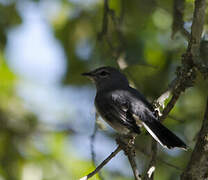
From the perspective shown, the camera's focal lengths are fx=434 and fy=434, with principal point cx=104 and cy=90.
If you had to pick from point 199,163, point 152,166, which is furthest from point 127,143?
point 199,163

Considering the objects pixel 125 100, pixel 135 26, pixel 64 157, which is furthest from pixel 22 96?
pixel 125 100

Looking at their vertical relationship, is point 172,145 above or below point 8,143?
above

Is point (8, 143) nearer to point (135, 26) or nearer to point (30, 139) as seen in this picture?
point (30, 139)

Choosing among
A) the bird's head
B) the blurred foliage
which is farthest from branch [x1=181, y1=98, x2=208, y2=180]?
the bird's head

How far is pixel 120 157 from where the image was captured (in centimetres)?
691

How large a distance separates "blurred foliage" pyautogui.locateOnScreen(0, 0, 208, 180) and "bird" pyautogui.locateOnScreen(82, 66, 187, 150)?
22cm

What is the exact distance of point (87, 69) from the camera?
653 cm

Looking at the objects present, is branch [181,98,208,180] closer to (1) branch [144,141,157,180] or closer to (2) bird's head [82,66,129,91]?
(1) branch [144,141,157,180]

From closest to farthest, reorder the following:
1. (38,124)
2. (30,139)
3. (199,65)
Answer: (199,65) < (30,139) < (38,124)

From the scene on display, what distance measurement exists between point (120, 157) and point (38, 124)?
1.40m

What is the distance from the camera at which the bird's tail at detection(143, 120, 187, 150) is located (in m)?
4.09

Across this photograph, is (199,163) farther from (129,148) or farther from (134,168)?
(129,148)

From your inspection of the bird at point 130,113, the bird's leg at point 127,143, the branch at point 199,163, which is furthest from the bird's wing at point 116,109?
the branch at point 199,163

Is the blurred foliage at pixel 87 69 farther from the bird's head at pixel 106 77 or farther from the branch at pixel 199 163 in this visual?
the branch at pixel 199 163
